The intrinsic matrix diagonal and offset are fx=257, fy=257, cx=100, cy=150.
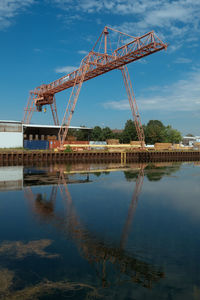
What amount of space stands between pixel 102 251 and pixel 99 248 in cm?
19

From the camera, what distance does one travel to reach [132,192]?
14.7 m

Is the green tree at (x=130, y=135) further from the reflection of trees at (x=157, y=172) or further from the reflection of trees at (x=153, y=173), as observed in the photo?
the reflection of trees at (x=153, y=173)

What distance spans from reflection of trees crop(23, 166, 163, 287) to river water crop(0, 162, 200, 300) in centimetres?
2

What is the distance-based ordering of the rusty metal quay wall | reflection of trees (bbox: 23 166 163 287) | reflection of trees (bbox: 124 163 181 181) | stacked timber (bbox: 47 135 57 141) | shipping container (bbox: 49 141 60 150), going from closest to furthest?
reflection of trees (bbox: 23 166 163 287)
reflection of trees (bbox: 124 163 181 181)
the rusty metal quay wall
shipping container (bbox: 49 141 60 150)
stacked timber (bbox: 47 135 57 141)

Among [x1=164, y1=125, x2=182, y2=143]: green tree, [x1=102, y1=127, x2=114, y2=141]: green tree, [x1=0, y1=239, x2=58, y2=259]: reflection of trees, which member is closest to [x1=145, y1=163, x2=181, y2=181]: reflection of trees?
[x1=0, y1=239, x2=58, y2=259]: reflection of trees

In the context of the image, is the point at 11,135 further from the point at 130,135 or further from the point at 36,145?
the point at 130,135

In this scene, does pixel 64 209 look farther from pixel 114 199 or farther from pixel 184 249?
pixel 184 249

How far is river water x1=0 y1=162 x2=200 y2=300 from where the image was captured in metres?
4.94

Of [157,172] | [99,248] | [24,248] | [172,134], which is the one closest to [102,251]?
[99,248]

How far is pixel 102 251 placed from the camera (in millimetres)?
6551

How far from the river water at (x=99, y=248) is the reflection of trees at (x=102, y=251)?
0.02 m

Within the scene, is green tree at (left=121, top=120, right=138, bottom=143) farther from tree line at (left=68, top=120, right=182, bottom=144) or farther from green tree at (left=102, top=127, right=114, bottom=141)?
green tree at (left=102, top=127, right=114, bottom=141)

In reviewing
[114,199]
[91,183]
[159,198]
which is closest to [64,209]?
[114,199]

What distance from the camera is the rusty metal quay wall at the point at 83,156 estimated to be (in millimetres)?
36719
